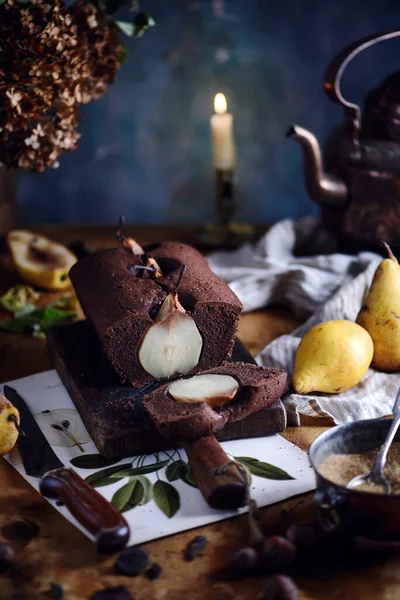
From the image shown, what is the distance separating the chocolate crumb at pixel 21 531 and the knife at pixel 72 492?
54mm

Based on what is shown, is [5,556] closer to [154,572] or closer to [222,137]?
[154,572]

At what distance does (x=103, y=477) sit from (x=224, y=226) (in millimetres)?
1117

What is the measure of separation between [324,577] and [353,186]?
41.5 inches

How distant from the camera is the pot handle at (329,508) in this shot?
1013 mm

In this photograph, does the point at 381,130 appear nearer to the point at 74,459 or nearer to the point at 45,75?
the point at 45,75

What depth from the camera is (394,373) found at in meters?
1.53

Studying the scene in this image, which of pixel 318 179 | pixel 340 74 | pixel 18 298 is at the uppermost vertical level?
pixel 340 74

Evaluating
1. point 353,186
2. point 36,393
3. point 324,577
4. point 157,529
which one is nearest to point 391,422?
point 324,577

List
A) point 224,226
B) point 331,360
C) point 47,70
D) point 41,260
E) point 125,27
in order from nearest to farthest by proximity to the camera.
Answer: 1. point 331,360
2. point 47,70
3. point 125,27
4. point 41,260
5. point 224,226

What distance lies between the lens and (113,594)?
0.97 m

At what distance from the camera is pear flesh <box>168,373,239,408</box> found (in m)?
1.25

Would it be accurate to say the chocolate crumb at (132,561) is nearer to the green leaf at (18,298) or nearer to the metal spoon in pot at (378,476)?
the metal spoon in pot at (378,476)

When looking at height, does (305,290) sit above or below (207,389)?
below

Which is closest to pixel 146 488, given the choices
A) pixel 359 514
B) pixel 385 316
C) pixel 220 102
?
pixel 359 514
